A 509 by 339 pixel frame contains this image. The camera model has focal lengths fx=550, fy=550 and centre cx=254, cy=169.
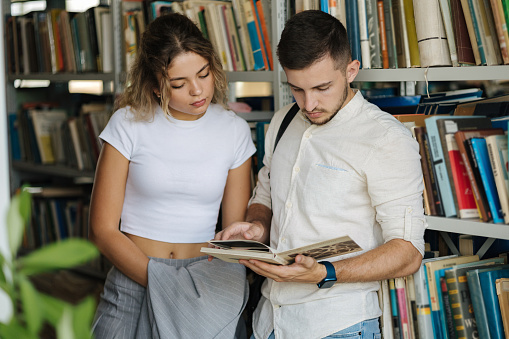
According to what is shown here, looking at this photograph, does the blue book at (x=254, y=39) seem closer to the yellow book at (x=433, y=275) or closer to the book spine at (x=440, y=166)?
the book spine at (x=440, y=166)

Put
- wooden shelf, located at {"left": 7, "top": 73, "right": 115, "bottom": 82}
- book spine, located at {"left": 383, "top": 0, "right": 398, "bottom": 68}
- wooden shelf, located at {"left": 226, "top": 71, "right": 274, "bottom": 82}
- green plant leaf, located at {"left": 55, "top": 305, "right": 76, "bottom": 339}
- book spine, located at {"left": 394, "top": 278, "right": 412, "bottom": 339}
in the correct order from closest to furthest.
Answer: green plant leaf, located at {"left": 55, "top": 305, "right": 76, "bottom": 339}, book spine, located at {"left": 394, "top": 278, "right": 412, "bottom": 339}, book spine, located at {"left": 383, "top": 0, "right": 398, "bottom": 68}, wooden shelf, located at {"left": 226, "top": 71, "right": 274, "bottom": 82}, wooden shelf, located at {"left": 7, "top": 73, "right": 115, "bottom": 82}

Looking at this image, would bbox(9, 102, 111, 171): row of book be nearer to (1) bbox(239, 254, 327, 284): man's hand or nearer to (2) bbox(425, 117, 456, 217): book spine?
(1) bbox(239, 254, 327, 284): man's hand

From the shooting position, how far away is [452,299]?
147 centimetres

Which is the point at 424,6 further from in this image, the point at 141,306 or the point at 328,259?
the point at 141,306

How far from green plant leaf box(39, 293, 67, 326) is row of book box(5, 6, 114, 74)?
2.63 m

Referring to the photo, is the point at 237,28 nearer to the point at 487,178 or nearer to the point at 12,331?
the point at 487,178

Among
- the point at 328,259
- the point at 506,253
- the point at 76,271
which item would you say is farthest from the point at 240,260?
the point at 76,271

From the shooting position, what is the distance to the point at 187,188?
65.7 inches

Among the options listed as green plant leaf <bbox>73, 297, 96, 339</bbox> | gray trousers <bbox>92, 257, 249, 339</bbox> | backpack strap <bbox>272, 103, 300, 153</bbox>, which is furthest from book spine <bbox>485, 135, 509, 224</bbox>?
green plant leaf <bbox>73, 297, 96, 339</bbox>

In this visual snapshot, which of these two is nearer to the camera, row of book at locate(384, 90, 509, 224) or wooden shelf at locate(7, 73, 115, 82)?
row of book at locate(384, 90, 509, 224)

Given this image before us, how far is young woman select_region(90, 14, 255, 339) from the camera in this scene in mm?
1586

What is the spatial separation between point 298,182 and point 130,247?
54 cm

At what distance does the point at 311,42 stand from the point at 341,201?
0.42 m

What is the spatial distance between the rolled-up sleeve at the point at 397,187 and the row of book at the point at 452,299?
6.3 inches
